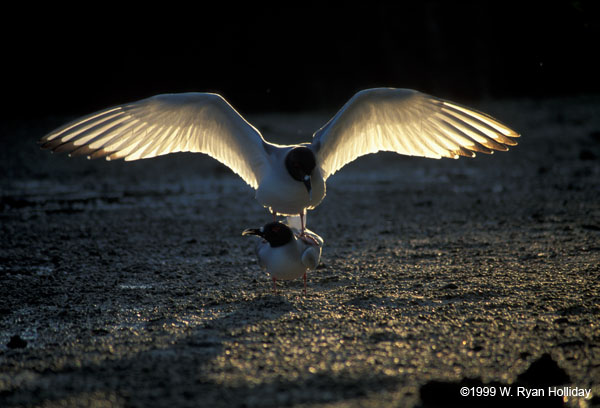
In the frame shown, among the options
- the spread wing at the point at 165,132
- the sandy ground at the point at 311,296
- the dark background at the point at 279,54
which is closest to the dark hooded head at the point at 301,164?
the spread wing at the point at 165,132

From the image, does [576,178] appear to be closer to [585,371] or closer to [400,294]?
[400,294]

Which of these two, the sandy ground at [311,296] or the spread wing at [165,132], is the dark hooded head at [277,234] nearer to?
the sandy ground at [311,296]

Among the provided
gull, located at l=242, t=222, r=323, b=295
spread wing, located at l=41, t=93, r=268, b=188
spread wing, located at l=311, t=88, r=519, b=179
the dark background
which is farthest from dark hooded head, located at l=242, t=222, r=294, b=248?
the dark background

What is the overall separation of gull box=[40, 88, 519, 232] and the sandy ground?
86 centimetres

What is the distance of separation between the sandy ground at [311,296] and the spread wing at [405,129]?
90 centimetres

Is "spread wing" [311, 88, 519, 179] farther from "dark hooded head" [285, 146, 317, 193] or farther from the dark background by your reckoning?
the dark background

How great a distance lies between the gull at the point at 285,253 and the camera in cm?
443

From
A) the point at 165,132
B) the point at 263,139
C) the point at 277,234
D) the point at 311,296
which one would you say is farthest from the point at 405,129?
the point at 165,132

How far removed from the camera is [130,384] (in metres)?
2.94

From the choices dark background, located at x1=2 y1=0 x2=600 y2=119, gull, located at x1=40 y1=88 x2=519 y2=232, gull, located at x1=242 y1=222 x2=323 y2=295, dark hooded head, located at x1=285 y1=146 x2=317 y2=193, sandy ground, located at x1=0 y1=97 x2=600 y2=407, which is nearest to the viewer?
sandy ground, located at x1=0 y1=97 x2=600 y2=407

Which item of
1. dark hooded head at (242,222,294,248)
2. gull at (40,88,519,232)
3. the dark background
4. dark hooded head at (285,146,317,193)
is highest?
the dark background

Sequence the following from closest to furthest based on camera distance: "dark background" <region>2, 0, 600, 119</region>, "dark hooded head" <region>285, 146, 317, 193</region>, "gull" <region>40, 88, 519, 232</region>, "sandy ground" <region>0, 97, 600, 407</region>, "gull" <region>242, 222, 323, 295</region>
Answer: "sandy ground" <region>0, 97, 600, 407</region> → "gull" <region>242, 222, 323, 295</region> → "dark hooded head" <region>285, 146, 317, 193</region> → "gull" <region>40, 88, 519, 232</region> → "dark background" <region>2, 0, 600, 119</region>

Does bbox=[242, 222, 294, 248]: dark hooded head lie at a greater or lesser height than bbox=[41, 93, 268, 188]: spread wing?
lesser

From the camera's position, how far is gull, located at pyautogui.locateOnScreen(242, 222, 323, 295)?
443 centimetres
